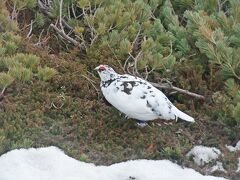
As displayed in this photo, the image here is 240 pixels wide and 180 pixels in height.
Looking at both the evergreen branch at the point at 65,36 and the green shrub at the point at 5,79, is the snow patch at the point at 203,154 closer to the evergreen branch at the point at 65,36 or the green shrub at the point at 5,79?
the green shrub at the point at 5,79

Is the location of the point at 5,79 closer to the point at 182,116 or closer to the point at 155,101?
the point at 155,101

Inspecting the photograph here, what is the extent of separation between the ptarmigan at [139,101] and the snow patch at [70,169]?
412 mm

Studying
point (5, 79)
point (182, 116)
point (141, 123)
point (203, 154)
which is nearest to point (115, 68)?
point (141, 123)

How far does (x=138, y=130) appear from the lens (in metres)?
4.38

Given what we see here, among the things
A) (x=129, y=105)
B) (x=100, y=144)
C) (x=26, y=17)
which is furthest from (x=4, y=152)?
(x=26, y=17)

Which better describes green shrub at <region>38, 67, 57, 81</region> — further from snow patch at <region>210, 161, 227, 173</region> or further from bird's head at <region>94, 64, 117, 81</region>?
snow patch at <region>210, 161, 227, 173</region>

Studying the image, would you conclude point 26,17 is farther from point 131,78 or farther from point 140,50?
point 131,78

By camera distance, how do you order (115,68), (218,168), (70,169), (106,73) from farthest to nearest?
(115,68)
(106,73)
(218,168)
(70,169)

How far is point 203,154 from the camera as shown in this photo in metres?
4.21

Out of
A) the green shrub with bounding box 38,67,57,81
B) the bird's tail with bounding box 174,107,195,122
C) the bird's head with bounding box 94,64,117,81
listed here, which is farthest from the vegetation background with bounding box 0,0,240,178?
the bird's head with bounding box 94,64,117,81

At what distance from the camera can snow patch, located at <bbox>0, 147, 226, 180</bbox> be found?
151 inches

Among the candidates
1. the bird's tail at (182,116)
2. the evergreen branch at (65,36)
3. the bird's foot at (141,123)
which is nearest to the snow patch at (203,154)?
the bird's tail at (182,116)

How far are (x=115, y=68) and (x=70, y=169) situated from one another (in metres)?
1.48

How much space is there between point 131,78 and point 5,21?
1.59 m
